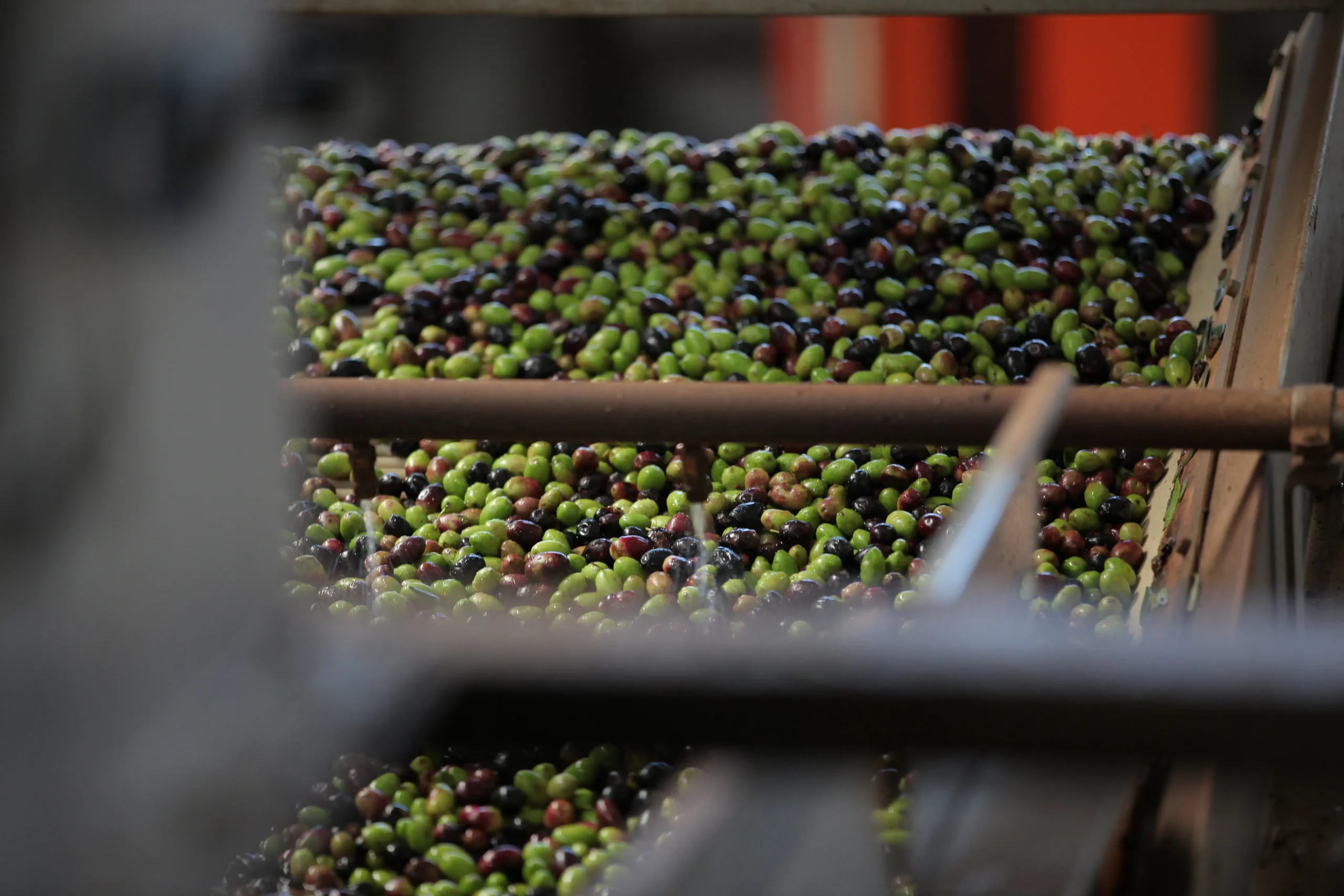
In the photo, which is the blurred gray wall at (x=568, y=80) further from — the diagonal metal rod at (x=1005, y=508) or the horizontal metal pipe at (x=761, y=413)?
the diagonal metal rod at (x=1005, y=508)

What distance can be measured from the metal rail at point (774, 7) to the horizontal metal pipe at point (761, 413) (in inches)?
54.7

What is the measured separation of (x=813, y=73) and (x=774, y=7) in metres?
3.49

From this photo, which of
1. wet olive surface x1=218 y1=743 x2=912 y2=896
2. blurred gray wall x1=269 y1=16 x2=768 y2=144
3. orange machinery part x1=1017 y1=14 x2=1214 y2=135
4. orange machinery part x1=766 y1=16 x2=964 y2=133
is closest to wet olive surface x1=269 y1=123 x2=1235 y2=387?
wet olive surface x1=218 y1=743 x2=912 y2=896

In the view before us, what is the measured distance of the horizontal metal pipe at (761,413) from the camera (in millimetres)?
1357

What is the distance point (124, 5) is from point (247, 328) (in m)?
0.15

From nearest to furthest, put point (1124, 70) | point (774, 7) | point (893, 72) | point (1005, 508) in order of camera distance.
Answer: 1. point (1005, 508)
2. point (774, 7)
3. point (1124, 70)
4. point (893, 72)

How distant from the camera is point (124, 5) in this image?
18.9 inches

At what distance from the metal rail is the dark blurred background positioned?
2830 millimetres

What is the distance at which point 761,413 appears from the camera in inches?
56.2

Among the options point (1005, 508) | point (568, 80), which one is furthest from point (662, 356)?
point (568, 80)

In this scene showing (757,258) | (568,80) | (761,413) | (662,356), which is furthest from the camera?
(568,80)

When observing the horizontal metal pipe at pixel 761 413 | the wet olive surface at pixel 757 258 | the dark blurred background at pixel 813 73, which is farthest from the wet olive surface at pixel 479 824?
the dark blurred background at pixel 813 73

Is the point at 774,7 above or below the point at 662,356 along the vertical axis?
above

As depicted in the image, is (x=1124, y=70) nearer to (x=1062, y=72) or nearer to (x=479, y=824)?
(x=1062, y=72)
